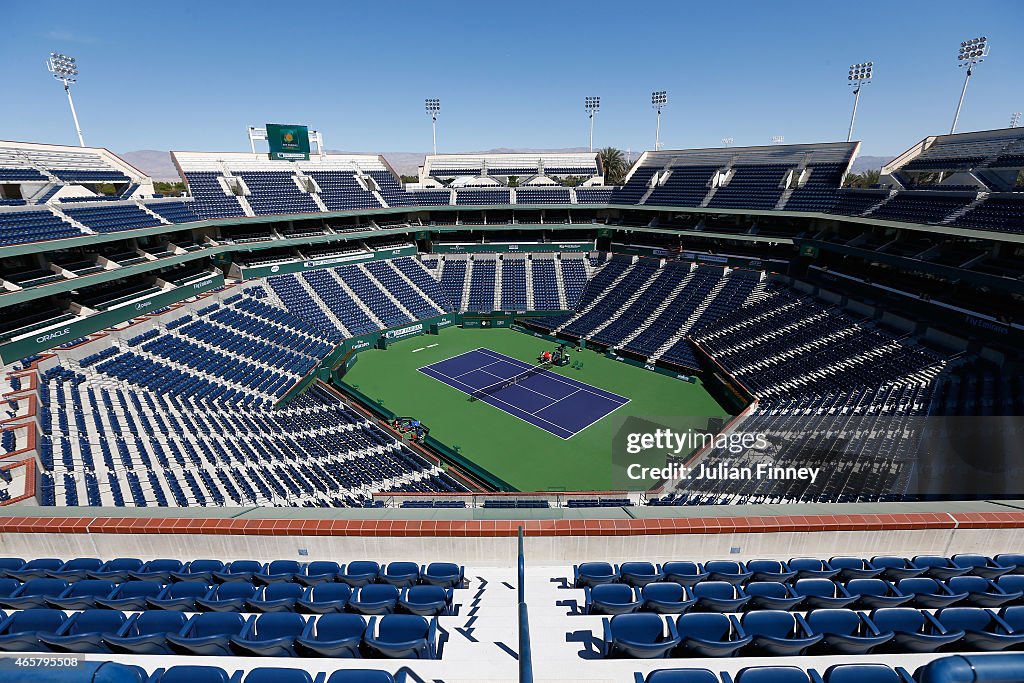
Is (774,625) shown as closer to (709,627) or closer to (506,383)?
(709,627)

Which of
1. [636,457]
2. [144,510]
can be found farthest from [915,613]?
[636,457]

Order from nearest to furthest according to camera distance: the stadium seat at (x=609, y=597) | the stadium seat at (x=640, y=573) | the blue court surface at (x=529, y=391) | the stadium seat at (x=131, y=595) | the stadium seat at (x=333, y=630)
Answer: the stadium seat at (x=333, y=630) < the stadium seat at (x=131, y=595) < the stadium seat at (x=609, y=597) < the stadium seat at (x=640, y=573) < the blue court surface at (x=529, y=391)

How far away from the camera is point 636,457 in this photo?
24547mm

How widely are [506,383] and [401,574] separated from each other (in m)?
25.6

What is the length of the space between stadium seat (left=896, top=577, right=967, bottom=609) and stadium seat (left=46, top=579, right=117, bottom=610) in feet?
37.6

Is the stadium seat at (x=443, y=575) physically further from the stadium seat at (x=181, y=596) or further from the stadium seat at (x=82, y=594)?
the stadium seat at (x=82, y=594)

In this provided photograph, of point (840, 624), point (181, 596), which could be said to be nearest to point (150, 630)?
point (181, 596)

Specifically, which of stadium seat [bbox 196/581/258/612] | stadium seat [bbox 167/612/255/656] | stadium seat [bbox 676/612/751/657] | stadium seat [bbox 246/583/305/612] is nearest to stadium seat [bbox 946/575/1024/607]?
stadium seat [bbox 676/612/751/657]

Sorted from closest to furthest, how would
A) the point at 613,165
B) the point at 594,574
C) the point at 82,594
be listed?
the point at 82,594 → the point at 594,574 → the point at 613,165

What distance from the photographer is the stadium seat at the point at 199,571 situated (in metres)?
7.23

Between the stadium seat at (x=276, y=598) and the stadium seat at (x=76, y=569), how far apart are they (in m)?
3.03

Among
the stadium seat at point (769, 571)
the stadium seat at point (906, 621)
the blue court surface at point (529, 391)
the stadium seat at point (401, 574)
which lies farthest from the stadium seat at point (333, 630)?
the blue court surface at point (529, 391)

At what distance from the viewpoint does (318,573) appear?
7.46 metres

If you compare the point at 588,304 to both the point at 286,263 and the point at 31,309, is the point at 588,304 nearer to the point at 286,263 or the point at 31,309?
the point at 286,263
